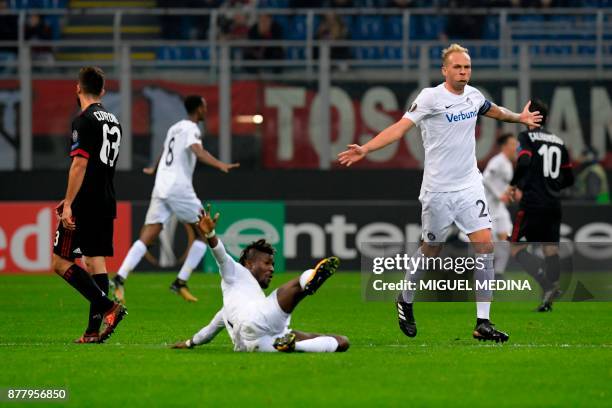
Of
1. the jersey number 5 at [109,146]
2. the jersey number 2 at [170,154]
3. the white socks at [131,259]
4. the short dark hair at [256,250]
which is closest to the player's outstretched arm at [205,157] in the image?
the jersey number 2 at [170,154]

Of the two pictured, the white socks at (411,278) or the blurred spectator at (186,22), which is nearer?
the white socks at (411,278)

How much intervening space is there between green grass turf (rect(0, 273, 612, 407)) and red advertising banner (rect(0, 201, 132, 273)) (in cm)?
661

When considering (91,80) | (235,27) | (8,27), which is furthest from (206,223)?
(8,27)

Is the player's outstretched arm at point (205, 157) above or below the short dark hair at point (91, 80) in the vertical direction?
below

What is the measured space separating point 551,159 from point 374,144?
184 inches

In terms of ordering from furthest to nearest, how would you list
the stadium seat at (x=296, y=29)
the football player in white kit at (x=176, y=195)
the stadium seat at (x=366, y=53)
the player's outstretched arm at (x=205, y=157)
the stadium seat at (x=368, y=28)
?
the stadium seat at (x=368, y=28) < the stadium seat at (x=296, y=29) < the stadium seat at (x=366, y=53) < the football player in white kit at (x=176, y=195) < the player's outstretched arm at (x=205, y=157)

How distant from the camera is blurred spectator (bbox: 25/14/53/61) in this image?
2166 centimetres

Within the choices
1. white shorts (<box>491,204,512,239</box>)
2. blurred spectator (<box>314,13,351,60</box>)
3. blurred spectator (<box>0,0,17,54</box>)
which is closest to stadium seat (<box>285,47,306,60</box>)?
blurred spectator (<box>314,13,351,60</box>)

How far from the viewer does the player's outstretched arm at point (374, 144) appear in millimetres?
9398

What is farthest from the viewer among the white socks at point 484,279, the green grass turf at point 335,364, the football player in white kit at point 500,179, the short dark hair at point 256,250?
the football player in white kit at point 500,179

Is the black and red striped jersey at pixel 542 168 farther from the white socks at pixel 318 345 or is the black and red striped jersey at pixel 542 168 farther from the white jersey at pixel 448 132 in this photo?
the white socks at pixel 318 345

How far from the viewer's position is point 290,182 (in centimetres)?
2139

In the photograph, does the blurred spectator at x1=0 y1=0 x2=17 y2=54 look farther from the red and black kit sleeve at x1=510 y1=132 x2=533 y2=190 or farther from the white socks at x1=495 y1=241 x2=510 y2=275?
the red and black kit sleeve at x1=510 y1=132 x2=533 y2=190

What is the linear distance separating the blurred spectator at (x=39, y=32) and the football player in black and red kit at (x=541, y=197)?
33.4ft
